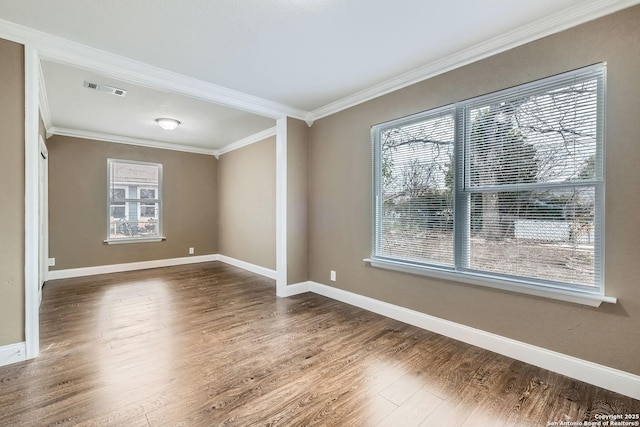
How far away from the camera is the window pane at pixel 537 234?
2.11m

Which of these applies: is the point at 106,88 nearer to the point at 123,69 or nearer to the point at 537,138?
the point at 123,69

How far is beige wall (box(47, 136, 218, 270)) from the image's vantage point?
5.06 m

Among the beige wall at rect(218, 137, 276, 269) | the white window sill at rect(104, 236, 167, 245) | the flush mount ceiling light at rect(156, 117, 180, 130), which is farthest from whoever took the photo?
the white window sill at rect(104, 236, 167, 245)

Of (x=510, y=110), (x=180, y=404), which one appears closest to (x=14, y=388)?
(x=180, y=404)

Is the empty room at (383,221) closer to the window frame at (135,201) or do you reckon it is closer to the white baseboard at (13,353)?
the white baseboard at (13,353)

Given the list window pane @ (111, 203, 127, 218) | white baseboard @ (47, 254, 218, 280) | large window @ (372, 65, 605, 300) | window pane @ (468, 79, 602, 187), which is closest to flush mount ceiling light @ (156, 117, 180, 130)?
window pane @ (111, 203, 127, 218)

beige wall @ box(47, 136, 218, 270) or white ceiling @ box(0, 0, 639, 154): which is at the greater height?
white ceiling @ box(0, 0, 639, 154)

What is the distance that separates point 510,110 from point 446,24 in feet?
2.92

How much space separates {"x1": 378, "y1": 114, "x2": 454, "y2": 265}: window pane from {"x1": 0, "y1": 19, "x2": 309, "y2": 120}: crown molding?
6.09 ft

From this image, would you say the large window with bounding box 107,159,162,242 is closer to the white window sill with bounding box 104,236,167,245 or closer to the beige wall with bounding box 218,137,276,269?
the white window sill with bounding box 104,236,167,245

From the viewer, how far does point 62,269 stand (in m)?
5.08

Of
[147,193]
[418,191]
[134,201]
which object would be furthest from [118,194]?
[418,191]

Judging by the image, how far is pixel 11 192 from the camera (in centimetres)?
231

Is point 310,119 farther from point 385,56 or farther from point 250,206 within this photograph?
point 250,206
